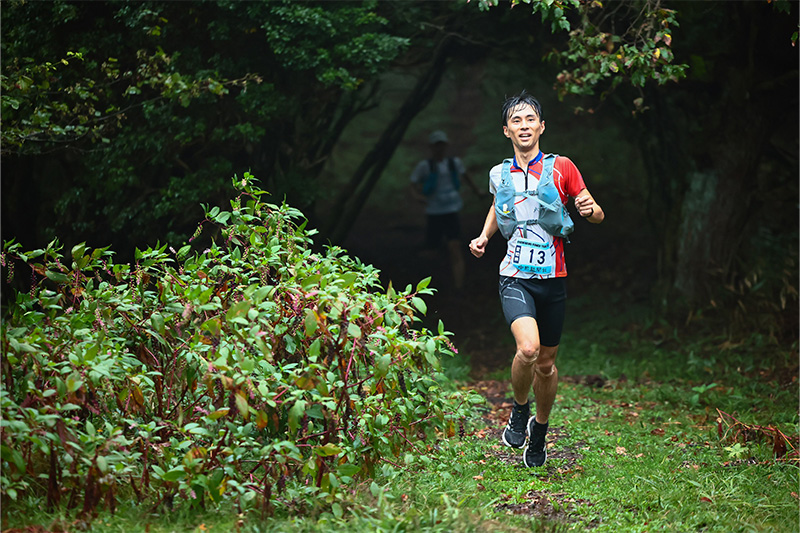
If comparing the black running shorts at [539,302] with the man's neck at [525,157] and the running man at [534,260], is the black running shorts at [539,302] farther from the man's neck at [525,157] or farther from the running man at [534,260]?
the man's neck at [525,157]

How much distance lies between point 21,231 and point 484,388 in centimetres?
441

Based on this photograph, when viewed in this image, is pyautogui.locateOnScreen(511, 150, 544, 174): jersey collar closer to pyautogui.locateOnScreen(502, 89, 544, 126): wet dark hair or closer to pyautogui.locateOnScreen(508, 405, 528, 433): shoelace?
pyautogui.locateOnScreen(502, 89, 544, 126): wet dark hair

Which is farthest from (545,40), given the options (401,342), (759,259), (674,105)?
(401,342)

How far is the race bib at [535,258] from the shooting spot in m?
4.06

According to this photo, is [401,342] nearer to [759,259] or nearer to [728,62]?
[728,62]

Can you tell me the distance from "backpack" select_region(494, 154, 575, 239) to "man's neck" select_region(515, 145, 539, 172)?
2.5 inches

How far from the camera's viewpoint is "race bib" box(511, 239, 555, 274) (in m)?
4.06

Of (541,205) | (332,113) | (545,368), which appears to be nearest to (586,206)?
(541,205)

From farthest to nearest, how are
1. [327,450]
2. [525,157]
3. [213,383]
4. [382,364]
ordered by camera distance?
[525,157] → [382,364] → [213,383] → [327,450]

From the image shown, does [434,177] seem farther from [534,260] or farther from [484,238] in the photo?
[534,260]

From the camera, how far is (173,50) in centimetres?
643

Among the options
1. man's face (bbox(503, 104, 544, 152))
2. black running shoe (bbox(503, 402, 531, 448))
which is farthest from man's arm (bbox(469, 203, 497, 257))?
black running shoe (bbox(503, 402, 531, 448))

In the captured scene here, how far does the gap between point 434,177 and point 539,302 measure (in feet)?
18.6

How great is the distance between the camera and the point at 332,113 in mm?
7973
